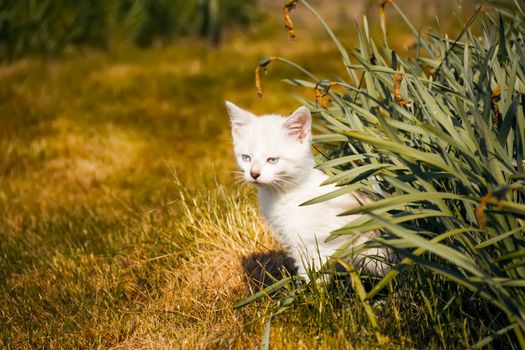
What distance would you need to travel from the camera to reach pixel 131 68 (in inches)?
333

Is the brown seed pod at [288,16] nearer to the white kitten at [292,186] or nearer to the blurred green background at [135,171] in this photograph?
the white kitten at [292,186]

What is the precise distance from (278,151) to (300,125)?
6.5 inches

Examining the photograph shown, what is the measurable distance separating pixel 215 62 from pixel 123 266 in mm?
5926

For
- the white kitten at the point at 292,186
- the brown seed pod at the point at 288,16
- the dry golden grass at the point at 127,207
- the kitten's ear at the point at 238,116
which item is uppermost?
the brown seed pod at the point at 288,16

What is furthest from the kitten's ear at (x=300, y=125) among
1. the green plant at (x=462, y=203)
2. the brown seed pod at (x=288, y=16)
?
the brown seed pod at (x=288, y=16)

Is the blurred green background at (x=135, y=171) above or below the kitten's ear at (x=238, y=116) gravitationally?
below

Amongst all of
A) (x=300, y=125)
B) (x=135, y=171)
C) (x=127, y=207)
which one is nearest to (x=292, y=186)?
(x=300, y=125)

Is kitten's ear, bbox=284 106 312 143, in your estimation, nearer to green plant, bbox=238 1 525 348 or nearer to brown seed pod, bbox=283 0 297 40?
green plant, bbox=238 1 525 348

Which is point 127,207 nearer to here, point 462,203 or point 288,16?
point 288,16

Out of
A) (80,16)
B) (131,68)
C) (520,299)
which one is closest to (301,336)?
(520,299)

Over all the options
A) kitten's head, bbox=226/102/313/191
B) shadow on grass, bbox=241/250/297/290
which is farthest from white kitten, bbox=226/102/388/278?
shadow on grass, bbox=241/250/297/290

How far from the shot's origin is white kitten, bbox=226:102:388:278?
2650 mm

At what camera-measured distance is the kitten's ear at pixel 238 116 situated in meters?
2.94

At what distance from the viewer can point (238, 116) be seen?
2977 mm
